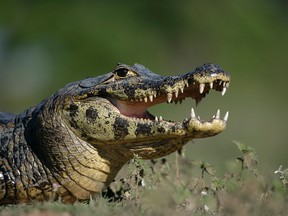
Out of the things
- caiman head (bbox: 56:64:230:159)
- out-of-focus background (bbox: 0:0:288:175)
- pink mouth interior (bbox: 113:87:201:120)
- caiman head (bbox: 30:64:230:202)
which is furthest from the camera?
out-of-focus background (bbox: 0:0:288:175)

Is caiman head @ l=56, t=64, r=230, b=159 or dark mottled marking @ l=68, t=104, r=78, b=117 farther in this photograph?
dark mottled marking @ l=68, t=104, r=78, b=117

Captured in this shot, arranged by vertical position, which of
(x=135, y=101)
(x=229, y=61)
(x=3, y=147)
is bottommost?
(x=3, y=147)

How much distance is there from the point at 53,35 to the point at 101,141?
18.1 meters

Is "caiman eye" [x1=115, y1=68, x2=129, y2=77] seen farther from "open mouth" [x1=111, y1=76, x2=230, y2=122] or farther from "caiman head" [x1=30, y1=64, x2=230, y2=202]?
"open mouth" [x1=111, y1=76, x2=230, y2=122]

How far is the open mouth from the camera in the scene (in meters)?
6.45

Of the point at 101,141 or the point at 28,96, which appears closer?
the point at 101,141

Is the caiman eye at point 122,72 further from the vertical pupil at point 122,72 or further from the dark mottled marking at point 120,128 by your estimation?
the dark mottled marking at point 120,128

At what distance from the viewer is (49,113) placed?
702 cm

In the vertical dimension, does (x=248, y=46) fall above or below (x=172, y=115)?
above

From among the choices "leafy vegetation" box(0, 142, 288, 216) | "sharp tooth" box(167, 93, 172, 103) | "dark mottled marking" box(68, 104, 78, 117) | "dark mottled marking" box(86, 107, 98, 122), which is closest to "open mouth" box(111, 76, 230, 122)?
"sharp tooth" box(167, 93, 172, 103)

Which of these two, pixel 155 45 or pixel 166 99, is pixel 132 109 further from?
pixel 155 45

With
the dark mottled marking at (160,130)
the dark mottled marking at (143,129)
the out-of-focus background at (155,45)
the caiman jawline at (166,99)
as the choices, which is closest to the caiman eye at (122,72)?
the caiman jawline at (166,99)

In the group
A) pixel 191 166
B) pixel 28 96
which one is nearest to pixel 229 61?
pixel 28 96

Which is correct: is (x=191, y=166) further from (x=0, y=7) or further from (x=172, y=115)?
(x=0, y=7)
